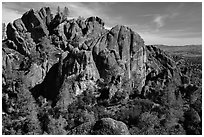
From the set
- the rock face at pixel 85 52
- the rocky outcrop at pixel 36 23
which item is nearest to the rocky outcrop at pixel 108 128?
the rock face at pixel 85 52

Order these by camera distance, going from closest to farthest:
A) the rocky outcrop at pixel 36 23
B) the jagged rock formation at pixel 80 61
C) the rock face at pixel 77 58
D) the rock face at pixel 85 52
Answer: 1. the jagged rock formation at pixel 80 61
2. the rock face at pixel 77 58
3. the rock face at pixel 85 52
4. the rocky outcrop at pixel 36 23

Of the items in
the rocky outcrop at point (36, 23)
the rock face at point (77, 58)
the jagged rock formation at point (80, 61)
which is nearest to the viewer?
the jagged rock formation at point (80, 61)

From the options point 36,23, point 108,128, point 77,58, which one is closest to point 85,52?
point 77,58

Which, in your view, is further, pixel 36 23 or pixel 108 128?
pixel 36 23

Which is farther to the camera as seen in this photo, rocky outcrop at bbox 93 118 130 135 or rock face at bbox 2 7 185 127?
rock face at bbox 2 7 185 127

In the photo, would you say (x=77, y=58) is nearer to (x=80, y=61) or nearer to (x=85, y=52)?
(x=80, y=61)

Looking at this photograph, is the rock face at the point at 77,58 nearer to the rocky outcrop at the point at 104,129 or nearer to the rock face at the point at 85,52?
the rock face at the point at 85,52

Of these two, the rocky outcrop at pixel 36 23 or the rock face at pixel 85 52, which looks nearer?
the rock face at pixel 85 52

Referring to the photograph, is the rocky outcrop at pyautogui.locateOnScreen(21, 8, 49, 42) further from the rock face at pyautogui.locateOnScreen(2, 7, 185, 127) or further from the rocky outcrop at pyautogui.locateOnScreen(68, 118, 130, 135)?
the rocky outcrop at pyautogui.locateOnScreen(68, 118, 130, 135)

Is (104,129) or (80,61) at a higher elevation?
(80,61)

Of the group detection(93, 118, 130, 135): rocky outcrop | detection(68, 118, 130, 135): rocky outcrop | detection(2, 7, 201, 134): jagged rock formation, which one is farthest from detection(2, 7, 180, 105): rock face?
detection(93, 118, 130, 135): rocky outcrop
